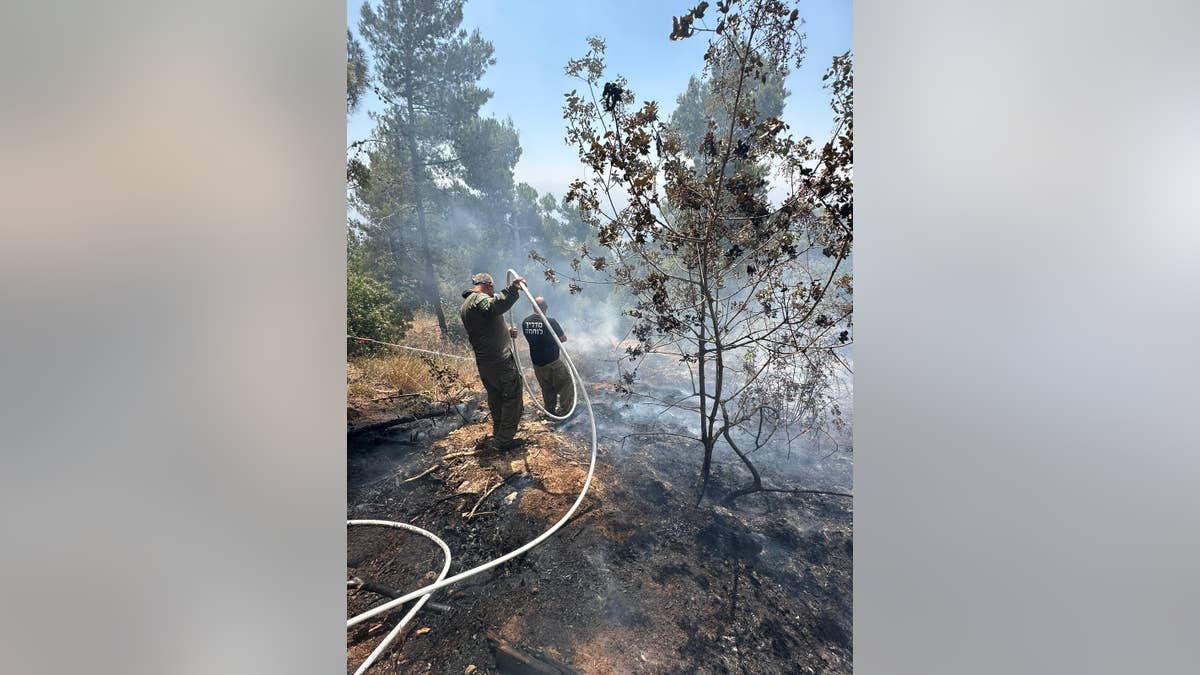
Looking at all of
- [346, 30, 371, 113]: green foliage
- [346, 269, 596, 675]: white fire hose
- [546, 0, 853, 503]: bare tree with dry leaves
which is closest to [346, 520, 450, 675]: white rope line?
[346, 269, 596, 675]: white fire hose

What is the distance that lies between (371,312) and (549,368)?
612 mm

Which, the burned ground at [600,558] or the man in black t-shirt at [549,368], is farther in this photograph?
the man in black t-shirt at [549,368]

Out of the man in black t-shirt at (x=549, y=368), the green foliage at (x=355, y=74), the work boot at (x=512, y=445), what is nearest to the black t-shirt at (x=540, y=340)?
the man in black t-shirt at (x=549, y=368)

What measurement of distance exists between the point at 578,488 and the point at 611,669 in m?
0.57

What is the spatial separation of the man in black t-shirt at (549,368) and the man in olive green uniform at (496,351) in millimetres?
76

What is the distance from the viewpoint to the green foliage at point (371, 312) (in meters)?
1.45
